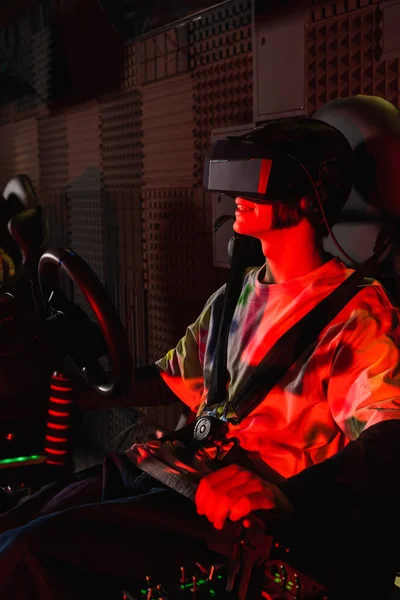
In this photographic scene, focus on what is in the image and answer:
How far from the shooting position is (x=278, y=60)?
2516 mm

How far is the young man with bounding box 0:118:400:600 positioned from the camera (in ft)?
4.17

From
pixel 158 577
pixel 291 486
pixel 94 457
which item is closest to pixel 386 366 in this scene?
pixel 291 486

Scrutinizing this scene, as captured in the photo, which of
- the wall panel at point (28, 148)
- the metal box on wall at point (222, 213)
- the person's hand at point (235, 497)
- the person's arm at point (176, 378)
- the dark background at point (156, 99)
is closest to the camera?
the person's hand at point (235, 497)

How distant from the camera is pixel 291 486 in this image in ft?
4.10

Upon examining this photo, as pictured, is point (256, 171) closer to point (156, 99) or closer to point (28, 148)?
point (156, 99)

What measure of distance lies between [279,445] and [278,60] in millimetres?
1374

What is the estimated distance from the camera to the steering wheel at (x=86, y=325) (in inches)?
64.4

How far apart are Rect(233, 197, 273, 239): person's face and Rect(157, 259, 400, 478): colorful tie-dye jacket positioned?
13 centimetres

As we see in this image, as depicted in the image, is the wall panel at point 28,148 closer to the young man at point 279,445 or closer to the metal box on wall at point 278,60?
the metal box on wall at point 278,60

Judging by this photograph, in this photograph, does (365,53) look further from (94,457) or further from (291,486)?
(94,457)

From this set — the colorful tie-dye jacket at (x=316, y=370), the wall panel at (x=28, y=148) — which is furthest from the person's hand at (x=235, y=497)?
the wall panel at (x=28, y=148)

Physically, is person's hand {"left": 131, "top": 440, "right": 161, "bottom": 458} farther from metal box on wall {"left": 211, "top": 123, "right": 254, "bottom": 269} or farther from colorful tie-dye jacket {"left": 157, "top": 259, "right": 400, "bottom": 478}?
metal box on wall {"left": 211, "top": 123, "right": 254, "bottom": 269}

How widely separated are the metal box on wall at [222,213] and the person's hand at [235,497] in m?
1.65

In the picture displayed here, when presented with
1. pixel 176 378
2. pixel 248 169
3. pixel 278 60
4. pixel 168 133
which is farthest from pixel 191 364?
pixel 168 133
